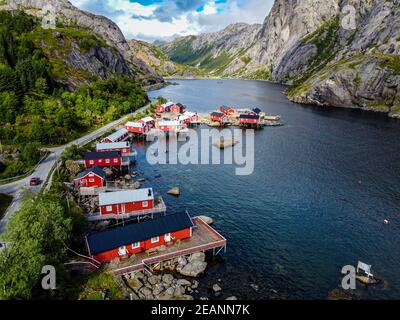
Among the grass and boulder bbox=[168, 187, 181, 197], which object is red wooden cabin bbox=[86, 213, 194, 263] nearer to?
boulder bbox=[168, 187, 181, 197]

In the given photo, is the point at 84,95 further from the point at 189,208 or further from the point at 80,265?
the point at 80,265

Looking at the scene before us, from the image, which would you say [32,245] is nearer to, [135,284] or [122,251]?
[122,251]

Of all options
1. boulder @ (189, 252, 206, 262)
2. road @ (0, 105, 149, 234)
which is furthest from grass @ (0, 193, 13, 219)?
boulder @ (189, 252, 206, 262)

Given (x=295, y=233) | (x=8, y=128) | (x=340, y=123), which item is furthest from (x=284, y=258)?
(x=340, y=123)

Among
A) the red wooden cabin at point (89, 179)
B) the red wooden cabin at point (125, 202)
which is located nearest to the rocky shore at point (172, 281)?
the red wooden cabin at point (125, 202)

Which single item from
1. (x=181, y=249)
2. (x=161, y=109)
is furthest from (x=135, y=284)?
(x=161, y=109)

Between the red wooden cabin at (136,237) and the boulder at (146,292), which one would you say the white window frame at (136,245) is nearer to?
the red wooden cabin at (136,237)

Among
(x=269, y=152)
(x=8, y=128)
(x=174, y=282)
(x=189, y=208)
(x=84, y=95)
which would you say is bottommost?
(x=174, y=282)
